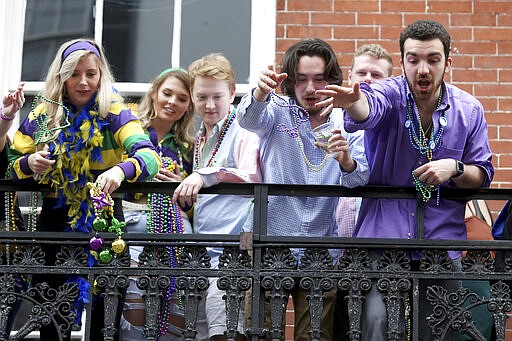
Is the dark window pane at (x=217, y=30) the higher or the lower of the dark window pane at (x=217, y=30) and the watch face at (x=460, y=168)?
the higher

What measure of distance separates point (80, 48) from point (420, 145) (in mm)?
1887

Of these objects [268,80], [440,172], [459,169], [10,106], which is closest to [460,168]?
[459,169]

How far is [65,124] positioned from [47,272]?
0.80m

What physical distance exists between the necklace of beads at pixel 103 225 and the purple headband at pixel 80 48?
29.9 inches

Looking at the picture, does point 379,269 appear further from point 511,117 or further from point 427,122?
point 511,117

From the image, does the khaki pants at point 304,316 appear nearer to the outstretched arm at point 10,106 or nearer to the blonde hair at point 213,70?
the blonde hair at point 213,70

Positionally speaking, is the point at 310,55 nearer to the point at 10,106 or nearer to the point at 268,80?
the point at 268,80

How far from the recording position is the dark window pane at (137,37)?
898cm

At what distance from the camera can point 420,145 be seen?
6.41 m

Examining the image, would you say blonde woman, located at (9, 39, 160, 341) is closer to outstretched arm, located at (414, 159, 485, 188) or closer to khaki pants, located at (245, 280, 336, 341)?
khaki pants, located at (245, 280, 336, 341)

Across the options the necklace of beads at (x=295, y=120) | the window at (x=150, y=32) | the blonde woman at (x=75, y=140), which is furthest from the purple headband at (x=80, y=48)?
the window at (x=150, y=32)

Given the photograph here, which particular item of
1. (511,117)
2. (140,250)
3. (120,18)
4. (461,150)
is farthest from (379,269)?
(120,18)

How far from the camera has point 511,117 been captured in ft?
28.8

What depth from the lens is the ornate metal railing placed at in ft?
20.7
